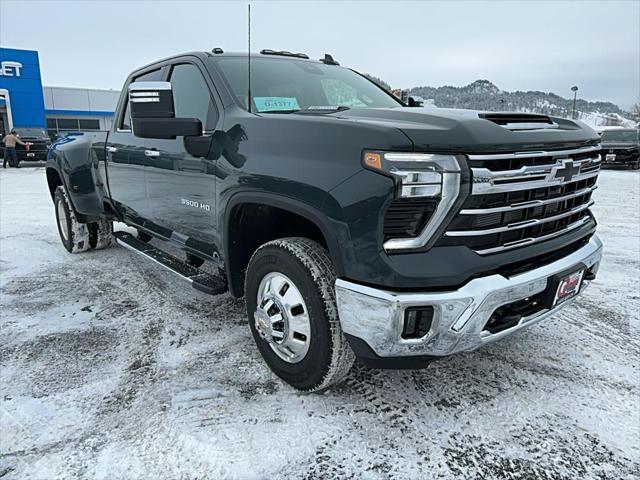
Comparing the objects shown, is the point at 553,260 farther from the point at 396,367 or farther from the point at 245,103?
the point at 245,103

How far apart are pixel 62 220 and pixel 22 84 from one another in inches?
1189

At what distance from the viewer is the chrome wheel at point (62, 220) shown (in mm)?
5434

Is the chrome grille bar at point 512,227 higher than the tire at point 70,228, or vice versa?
the chrome grille bar at point 512,227

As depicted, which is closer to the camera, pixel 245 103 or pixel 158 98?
pixel 158 98

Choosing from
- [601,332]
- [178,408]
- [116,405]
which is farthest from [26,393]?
[601,332]

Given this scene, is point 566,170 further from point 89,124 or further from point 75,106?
point 89,124

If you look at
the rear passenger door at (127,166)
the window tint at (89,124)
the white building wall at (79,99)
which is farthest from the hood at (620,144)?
the window tint at (89,124)

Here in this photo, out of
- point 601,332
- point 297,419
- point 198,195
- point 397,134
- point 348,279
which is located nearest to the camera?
point 397,134

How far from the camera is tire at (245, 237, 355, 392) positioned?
7.39 ft

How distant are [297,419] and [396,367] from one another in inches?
23.1

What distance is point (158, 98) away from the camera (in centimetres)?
265

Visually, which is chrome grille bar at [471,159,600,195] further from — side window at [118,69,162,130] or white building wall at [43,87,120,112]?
white building wall at [43,87,120,112]

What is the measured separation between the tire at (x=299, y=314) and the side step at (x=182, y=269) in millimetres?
427

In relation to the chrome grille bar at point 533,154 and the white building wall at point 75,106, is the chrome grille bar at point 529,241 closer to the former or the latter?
the chrome grille bar at point 533,154
